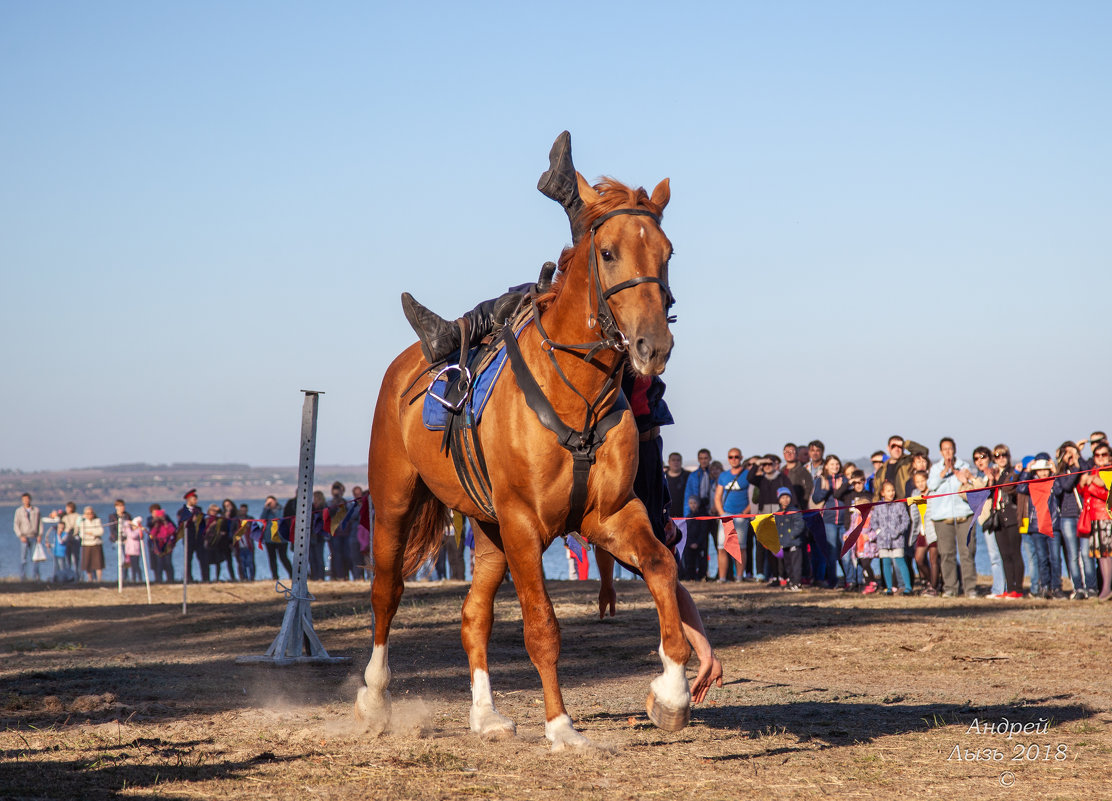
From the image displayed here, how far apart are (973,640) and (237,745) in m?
7.29

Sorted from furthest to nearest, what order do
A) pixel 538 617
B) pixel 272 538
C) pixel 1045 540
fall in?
1. pixel 272 538
2. pixel 1045 540
3. pixel 538 617

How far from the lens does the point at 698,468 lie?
20.0 metres

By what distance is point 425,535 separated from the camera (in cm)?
752

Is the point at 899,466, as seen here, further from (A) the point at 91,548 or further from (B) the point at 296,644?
(A) the point at 91,548

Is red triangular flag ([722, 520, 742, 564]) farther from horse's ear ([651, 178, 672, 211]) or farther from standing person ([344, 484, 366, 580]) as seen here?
horse's ear ([651, 178, 672, 211])

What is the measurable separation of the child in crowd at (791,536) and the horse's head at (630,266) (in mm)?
11723

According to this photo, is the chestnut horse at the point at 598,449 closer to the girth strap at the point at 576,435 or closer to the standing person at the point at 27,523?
the girth strap at the point at 576,435

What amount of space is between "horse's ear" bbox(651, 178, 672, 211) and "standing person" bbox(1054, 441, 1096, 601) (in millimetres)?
9871

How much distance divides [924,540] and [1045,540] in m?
2.03

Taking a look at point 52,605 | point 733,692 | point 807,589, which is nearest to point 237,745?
point 733,692

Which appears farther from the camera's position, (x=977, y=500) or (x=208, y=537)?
(x=208, y=537)

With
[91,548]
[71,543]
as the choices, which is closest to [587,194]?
[91,548]

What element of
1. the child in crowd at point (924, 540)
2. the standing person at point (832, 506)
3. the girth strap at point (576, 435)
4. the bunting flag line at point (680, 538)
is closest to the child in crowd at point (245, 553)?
the bunting flag line at point (680, 538)

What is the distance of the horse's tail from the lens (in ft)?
24.5
